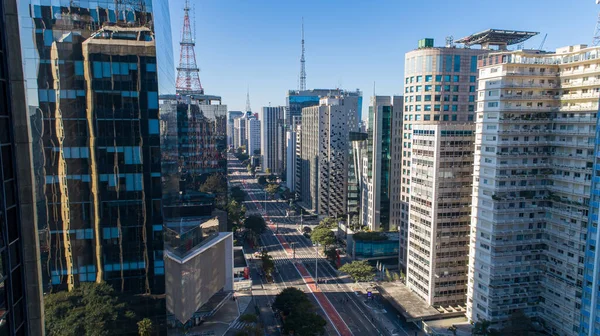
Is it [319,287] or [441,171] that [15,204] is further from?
[319,287]

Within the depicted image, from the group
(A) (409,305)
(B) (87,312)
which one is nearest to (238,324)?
(A) (409,305)

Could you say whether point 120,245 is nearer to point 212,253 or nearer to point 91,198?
point 91,198

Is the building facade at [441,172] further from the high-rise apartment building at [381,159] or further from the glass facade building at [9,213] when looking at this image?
the glass facade building at [9,213]

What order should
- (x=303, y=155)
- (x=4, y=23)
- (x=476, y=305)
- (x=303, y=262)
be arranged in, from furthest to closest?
1. (x=303, y=155)
2. (x=303, y=262)
3. (x=476, y=305)
4. (x=4, y=23)

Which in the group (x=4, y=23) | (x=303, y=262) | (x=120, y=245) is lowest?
(x=303, y=262)

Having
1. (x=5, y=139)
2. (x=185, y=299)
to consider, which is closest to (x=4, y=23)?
(x=5, y=139)

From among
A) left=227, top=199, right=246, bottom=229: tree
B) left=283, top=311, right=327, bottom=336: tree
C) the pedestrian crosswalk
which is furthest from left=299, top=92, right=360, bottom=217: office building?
left=283, top=311, right=327, bottom=336: tree

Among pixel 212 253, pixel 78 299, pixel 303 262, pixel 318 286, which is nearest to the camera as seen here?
pixel 78 299
